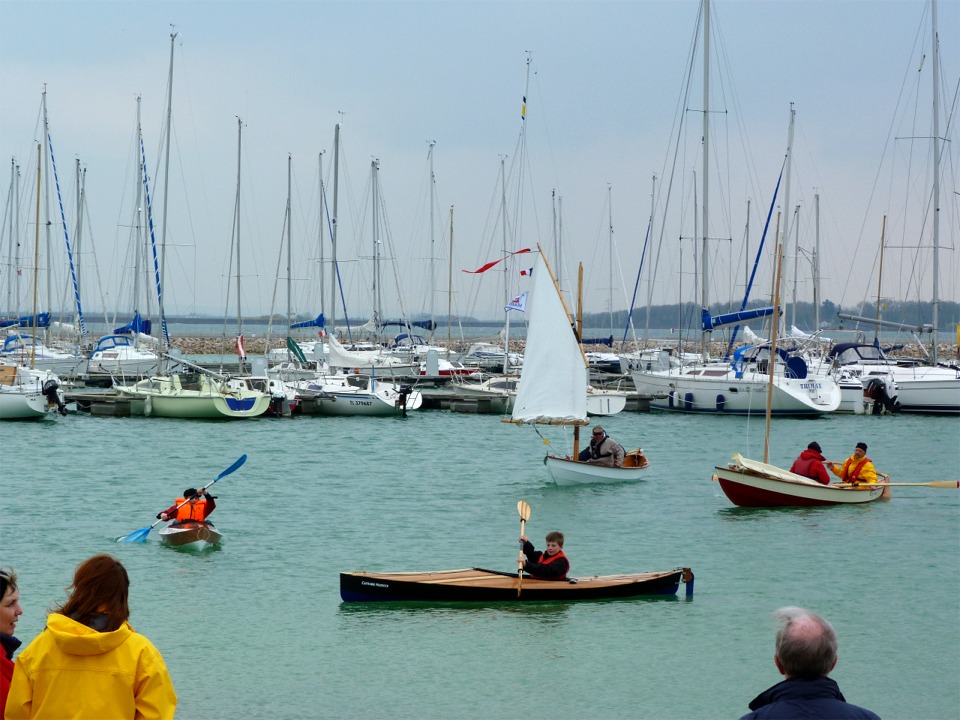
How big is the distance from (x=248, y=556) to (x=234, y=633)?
5.43 meters

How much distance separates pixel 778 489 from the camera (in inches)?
987

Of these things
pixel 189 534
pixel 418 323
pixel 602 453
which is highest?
pixel 418 323

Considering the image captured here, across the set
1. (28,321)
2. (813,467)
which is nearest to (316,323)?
(28,321)

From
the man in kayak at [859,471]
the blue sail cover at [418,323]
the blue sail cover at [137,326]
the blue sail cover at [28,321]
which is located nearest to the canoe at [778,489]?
the man in kayak at [859,471]

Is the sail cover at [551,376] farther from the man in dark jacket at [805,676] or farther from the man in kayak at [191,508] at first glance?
the man in dark jacket at [805,676]

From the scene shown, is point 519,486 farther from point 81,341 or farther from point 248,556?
point 81,341

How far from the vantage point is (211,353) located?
12712 centimetres

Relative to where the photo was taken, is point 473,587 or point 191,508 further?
point 191,508

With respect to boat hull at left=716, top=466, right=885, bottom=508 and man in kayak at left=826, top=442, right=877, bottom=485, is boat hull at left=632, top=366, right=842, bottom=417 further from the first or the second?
boat hull at left=716, top=466, right=885, bottom=508

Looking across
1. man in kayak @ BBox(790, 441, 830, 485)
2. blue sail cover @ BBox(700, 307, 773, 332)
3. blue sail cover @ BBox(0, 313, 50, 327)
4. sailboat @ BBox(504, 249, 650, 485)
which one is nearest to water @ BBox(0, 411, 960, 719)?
sailboat @ BBox(504, 249, 650, 485)

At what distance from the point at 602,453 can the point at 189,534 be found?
1122cm

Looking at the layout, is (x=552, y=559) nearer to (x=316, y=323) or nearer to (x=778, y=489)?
(x=778, y=489)

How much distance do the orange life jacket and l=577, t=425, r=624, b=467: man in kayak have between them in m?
10.5

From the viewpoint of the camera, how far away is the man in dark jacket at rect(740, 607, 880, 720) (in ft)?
15.1
